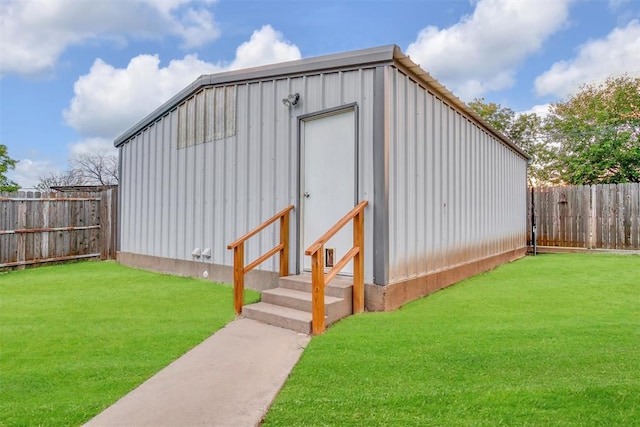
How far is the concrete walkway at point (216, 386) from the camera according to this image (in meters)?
2.30

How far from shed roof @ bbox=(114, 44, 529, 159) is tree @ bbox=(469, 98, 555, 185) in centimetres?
1479

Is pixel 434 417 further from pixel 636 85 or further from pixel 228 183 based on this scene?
pixel 636 85

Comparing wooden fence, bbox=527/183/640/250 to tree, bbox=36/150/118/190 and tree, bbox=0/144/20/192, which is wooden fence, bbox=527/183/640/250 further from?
tree, bbox=0/144/20/192

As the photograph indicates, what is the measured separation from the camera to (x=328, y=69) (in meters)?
5.15

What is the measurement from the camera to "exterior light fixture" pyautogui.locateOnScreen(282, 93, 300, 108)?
5505mm

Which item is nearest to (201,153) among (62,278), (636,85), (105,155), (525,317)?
(62,278)

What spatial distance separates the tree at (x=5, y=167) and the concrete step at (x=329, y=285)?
17093 millimetres

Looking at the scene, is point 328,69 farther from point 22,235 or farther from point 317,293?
point 22,235

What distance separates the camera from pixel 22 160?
17.7 meters

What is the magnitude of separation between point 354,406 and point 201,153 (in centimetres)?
582

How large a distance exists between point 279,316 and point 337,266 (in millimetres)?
806

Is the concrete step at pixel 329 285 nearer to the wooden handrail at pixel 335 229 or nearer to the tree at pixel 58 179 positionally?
the wooden handrail at pixel 335 229

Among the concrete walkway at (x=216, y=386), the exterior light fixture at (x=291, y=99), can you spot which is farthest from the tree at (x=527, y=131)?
the concrete walkway at (x=216, y=386)

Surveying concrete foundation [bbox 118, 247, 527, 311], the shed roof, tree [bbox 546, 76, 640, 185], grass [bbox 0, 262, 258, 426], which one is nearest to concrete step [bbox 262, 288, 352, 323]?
concrete foundation [bbox 118, 247, 527, 311]
